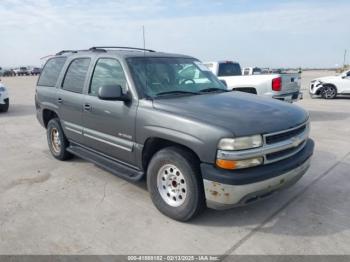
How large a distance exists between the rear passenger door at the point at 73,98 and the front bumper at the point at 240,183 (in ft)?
8.14

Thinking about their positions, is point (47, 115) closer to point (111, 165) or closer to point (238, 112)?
point (111, 165)

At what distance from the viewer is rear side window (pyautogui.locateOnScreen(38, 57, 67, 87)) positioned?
5.58m

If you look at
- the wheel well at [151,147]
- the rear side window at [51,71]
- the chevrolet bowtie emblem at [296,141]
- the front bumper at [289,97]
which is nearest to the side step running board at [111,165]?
the wheel well at [151,147]

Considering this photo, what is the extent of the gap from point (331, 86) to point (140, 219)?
569 inches

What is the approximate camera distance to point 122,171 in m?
4.11

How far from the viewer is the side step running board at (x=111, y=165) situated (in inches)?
156

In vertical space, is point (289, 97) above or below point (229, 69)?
below

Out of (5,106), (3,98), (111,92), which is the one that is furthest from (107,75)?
(5,106)

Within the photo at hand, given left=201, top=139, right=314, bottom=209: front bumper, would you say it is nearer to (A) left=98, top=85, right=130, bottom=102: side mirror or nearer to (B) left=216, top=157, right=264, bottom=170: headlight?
(B) left=216, top=157, right=264, bottom=170: headlight

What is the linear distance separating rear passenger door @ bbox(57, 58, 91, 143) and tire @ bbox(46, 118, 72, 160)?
0.74ft

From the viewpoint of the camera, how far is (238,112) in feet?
11.2

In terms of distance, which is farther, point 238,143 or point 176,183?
point 176,183

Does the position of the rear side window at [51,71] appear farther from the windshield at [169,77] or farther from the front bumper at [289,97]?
the front bumper at [289,97]

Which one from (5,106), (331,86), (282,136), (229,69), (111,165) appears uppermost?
(229,69)
